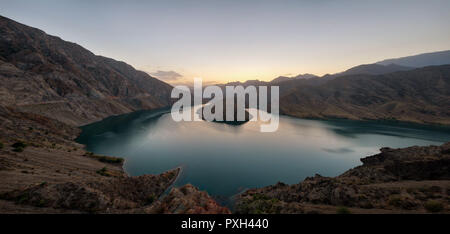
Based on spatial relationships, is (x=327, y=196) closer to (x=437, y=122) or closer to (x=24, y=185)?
(x=24, y=185)

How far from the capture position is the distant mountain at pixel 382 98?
111 metres

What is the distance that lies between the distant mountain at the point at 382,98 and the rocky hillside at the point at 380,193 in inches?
4314

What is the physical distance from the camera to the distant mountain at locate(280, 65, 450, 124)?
11081 centimetres

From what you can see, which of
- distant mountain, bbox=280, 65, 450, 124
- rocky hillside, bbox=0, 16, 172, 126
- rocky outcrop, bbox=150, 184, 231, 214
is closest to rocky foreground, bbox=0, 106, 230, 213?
rocky outcrop, bbox=150, 184, 231, 214

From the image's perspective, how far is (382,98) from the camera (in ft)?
458

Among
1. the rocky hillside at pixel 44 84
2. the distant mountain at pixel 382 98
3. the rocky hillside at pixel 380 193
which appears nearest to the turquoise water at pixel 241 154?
the rocky hillside at pixel 380 193

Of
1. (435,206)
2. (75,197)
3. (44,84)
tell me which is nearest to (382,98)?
(435,206)

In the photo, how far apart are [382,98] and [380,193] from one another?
176 meters

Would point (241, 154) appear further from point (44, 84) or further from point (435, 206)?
point (44, 84)

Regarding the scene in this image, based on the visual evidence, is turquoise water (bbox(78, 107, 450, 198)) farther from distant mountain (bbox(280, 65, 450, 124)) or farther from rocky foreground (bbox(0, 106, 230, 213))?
distant mountain (bbox(280, 65, 450, 124))

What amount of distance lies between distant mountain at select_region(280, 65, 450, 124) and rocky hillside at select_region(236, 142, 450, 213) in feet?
359

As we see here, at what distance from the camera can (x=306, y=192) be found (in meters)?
19.9
